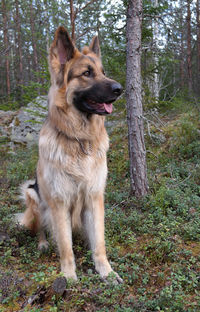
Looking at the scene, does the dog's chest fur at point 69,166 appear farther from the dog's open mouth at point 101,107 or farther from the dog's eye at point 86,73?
the dog's eye at point 86,73

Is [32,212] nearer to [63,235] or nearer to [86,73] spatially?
[63,235]

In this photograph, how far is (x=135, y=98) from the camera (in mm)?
4379

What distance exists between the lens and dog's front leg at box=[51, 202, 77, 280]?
9.48 ft

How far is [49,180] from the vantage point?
295 centimetres

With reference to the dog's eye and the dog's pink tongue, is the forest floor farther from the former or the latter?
the dog's eye

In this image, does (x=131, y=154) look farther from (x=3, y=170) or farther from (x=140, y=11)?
(x=3, y=170)

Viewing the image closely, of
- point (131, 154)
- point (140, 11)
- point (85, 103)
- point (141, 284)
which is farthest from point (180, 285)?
point (140, 11)

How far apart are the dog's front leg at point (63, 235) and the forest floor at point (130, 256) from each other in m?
A: 0.16

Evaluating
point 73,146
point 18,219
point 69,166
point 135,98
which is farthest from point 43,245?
point 135,98

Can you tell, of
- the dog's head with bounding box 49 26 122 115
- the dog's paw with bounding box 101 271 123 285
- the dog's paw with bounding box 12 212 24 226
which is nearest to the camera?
the dog's paw with bounding box 101 271 123 285

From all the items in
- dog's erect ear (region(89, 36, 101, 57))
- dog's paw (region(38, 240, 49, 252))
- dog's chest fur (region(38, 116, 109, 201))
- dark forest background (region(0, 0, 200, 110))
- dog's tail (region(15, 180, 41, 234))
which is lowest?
dog's paw (region(38, 240, 49, 252))

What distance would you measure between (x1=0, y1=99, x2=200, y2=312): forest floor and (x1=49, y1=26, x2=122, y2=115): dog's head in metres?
1.77

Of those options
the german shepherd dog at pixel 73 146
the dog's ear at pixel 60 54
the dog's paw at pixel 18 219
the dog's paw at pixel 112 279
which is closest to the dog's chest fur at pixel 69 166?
the german shepherd dog at pixel 73 146

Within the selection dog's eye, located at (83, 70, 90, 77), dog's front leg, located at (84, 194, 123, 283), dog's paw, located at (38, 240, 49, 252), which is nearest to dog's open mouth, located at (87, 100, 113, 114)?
dog's eye, located at (83, 70, 90, 77)
